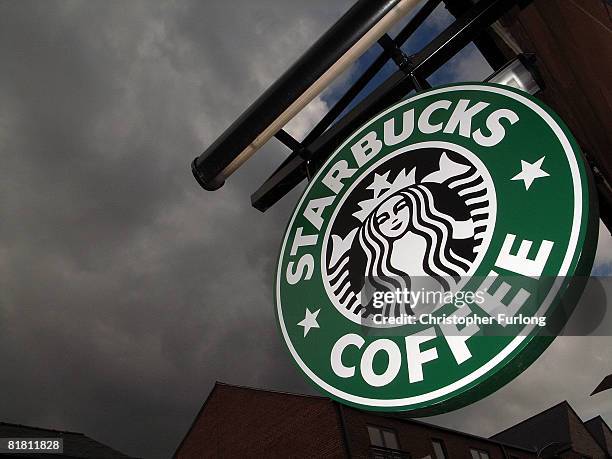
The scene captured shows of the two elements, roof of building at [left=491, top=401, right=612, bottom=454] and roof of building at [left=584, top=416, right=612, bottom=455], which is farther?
roof of building at [left=584, top=416, right=612, bottom=455]

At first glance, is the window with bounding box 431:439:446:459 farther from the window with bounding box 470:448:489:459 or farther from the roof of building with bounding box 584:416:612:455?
the roof of building with bounding box 584:416:612:455

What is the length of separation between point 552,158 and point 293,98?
0.98m

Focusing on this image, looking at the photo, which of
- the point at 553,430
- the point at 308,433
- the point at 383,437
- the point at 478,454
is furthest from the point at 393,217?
the point at 553,430

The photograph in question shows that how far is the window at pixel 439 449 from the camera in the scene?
1853cm

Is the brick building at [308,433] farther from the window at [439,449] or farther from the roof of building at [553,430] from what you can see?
the roof of building at [553,430]

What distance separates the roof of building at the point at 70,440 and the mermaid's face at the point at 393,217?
1659 cm

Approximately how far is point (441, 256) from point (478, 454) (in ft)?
74.8

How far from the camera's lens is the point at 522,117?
154 cm

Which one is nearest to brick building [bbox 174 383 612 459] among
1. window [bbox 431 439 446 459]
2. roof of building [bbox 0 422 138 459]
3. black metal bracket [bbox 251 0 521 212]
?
window [bbox 431 439 446 459]

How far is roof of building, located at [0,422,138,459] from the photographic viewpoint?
15.0m

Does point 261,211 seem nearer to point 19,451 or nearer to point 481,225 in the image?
point 481,225

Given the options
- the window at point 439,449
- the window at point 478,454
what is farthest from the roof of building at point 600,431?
the window at point 439,449

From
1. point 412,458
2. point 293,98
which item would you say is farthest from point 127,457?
point 293,98

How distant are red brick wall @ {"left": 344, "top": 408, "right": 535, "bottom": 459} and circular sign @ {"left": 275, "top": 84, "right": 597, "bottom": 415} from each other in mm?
14571
